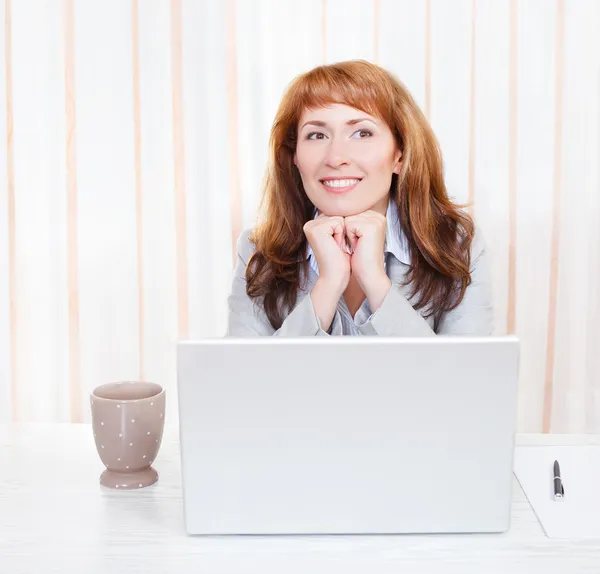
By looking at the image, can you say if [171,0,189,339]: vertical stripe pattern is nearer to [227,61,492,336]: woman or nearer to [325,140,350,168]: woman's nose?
[227,61,492,336]: woman

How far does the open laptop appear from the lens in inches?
29.0

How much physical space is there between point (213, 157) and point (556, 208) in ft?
3.54

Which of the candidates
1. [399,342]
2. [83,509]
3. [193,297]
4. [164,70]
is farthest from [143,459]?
[164,70]

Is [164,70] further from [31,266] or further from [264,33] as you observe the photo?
[31,266]

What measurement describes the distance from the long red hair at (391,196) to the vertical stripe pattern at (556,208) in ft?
2.05

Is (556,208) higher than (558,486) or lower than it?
higher

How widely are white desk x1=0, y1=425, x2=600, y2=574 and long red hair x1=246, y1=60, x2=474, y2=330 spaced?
84 cm

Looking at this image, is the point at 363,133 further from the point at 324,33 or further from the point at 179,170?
the point at 179,170

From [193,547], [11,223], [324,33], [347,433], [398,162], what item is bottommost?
[193,547]

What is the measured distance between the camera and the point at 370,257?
152cm

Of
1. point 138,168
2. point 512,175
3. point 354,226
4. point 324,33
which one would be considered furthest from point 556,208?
point 138,168

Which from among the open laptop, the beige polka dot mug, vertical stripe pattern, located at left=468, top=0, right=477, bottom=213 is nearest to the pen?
the open laptop

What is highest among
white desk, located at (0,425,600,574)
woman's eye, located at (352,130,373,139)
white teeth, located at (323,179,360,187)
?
woman's eye, located at (352,130,373,139)

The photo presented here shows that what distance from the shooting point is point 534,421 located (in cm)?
243
